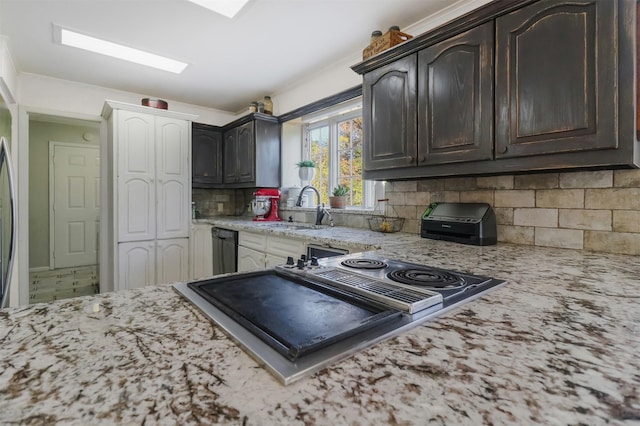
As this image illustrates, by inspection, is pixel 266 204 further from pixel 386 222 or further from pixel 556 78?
pixel 556 78

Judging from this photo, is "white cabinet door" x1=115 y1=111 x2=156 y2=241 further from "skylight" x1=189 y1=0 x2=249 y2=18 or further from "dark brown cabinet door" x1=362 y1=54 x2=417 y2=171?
"dark brown cabinet door" x1=362 y1=54 x2=417 y2=171

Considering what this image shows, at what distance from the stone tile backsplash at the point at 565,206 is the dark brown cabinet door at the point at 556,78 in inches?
13.1

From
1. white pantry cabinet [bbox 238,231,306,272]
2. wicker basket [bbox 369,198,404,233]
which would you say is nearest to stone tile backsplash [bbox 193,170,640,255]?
wicker basket [bbox 369,198,404,233]

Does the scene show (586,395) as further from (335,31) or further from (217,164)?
(217,164)

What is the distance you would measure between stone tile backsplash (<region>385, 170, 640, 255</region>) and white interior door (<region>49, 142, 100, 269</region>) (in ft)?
18.7

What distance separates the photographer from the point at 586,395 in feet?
1.25

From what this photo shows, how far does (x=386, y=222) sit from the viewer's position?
2273 millimetres

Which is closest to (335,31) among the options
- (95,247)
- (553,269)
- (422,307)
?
(553,269)

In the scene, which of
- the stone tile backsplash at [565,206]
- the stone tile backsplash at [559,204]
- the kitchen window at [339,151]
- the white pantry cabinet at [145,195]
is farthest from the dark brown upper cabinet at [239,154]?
the stone tile backsplash at [565,206]

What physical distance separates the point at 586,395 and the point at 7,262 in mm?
2316

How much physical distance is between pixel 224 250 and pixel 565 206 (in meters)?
2.85

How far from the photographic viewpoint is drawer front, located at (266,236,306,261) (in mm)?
2232

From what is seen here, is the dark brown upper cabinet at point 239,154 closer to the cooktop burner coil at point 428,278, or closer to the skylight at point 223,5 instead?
the skylight at point 223,5

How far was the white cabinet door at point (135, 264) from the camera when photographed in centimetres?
307
